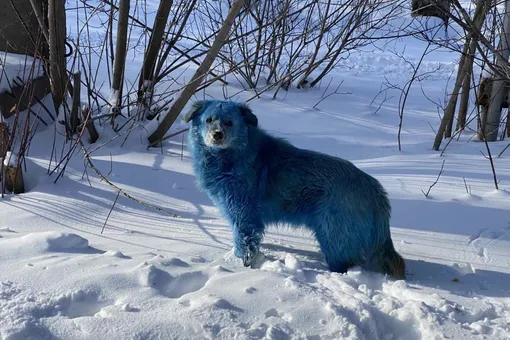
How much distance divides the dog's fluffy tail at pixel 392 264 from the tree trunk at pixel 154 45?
402 cm

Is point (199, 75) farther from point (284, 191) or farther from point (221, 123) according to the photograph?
point (284, 191)

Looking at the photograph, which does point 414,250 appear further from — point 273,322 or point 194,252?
point 273,322

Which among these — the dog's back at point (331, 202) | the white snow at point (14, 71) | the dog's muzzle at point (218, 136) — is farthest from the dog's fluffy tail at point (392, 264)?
the white snow at point (14, 71)

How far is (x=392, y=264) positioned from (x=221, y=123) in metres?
1.44

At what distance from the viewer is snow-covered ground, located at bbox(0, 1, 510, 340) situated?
2.50 meters

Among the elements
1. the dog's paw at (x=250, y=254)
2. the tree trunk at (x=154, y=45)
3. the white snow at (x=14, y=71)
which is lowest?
the dog's paw at (x=250, y=254)

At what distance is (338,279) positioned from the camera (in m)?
3.22

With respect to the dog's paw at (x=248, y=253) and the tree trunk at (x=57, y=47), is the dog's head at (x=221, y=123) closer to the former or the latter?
the dog's paw at (x=248, y=253)

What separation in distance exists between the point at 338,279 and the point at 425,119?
7.04 m

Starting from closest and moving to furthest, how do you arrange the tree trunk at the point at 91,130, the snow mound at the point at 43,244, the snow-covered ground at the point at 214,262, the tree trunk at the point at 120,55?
the snow-covered ground at the point at 214,262
the snow mound at the point at 43,244
the tree trunk at the point at 91,130
the tree trunk at the point at 120,55

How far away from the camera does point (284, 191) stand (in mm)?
3695

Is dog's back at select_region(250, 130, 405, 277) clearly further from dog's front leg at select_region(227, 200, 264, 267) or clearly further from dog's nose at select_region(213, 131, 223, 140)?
dog's nose at select_region(213, 131, 223, 140)

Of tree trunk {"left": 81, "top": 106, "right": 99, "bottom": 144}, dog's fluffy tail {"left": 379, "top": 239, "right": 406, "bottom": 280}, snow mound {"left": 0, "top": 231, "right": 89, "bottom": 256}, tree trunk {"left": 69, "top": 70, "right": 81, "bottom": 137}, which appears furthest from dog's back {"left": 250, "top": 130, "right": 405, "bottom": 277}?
tree trunk {"left": 81, "top": 106, "right": 99, "bottom": 144}

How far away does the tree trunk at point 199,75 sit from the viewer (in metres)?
5.44
